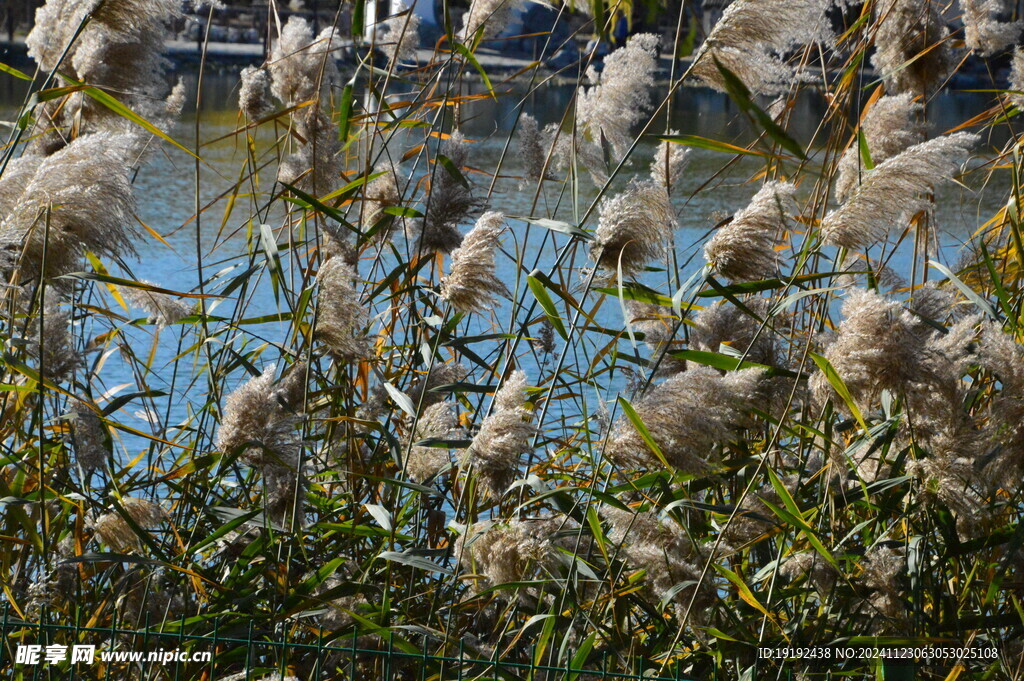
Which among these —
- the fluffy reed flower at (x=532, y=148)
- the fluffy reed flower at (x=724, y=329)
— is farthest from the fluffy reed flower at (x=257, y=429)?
the fluffy reed flower at (x=532, y=148)

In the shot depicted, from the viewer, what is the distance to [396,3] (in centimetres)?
334

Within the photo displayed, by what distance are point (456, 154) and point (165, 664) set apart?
1.27m

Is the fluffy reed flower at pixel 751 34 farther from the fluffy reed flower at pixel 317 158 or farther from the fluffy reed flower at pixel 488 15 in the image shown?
the fluffy reed flower at pixel 317 158

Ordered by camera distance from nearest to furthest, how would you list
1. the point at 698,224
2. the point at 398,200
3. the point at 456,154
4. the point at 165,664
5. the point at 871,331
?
1. the point at 871,331
2. the point at 165,664
3. the point at 456,154
4. the point at 398,200
5. the point at 698,224

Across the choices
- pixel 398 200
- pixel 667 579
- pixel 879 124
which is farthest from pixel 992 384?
pixel 398 200

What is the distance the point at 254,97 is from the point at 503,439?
1341mm

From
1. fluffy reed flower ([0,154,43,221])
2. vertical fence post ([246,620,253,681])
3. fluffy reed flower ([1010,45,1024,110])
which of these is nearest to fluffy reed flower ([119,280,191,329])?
fluffy reed flower ([0,154,43,221])

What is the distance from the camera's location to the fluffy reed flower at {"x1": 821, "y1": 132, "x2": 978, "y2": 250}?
6.07 feet

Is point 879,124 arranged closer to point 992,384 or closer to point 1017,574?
point 992,384

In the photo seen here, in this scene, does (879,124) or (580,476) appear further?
(580,476)

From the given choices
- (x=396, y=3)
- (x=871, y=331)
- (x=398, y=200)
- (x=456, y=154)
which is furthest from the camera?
(x=396, y=3)

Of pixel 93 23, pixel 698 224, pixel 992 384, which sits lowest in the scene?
pixel 698 224

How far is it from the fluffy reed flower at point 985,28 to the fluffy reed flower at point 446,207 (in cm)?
164

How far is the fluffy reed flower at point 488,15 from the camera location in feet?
8.11
